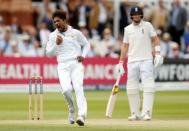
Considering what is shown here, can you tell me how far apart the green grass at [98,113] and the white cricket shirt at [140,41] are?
46.4 inches

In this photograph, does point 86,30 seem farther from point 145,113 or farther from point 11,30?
point 145,113

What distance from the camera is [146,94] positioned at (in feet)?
58.2

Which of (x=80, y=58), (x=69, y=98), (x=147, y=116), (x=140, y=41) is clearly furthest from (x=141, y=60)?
(x=69, y=98)

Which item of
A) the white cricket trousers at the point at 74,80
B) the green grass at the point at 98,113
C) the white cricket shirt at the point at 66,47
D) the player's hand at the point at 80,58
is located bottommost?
the green grass at the point at 98,113

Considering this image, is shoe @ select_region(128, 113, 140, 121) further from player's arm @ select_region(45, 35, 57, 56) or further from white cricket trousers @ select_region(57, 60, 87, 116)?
player's arm @ select_region(45, 35, 57, 56)

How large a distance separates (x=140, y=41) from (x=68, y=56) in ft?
6.70

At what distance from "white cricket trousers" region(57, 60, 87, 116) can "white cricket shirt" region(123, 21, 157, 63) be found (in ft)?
6.03

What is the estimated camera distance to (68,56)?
16.2 metres

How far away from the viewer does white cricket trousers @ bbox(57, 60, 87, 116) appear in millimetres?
15906

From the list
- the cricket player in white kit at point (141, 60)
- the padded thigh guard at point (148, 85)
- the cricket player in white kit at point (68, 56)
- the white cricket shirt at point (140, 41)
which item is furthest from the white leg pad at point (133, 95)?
the cricket player in white kit at point (68, 56)

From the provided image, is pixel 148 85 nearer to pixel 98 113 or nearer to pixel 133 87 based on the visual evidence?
pixel 133 87

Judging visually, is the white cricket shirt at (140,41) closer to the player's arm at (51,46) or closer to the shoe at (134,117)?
the shoe at (134,117)

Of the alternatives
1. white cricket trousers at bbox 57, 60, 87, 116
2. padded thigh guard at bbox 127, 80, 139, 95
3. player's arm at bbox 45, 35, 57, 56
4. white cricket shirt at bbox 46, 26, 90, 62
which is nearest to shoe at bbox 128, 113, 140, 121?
padded thigh guard at bbox 127, 80, 139, 95

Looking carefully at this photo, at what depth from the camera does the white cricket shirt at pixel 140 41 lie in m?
17.7
